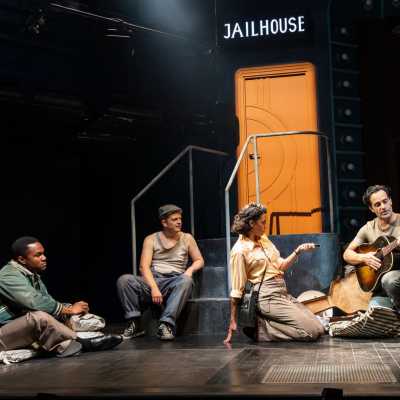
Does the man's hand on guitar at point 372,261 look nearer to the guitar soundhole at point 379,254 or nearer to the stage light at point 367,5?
the guitar soundhole at point 379,254

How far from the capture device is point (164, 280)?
6.25m

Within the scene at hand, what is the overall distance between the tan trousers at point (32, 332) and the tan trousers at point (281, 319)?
170cm

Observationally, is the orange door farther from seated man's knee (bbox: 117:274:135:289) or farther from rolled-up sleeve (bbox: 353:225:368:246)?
seated man's knee (bbox: 117:274:135:289)

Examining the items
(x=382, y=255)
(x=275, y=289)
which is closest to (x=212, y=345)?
(x=275, y=289)

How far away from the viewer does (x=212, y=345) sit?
17.6 feet

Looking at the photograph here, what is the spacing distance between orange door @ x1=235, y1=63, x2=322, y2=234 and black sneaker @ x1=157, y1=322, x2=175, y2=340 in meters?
2.65

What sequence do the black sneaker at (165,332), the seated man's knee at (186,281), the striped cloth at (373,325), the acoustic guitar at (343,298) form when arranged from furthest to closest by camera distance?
the seated man's knee at (186,281), the acoustic guitar at (343,298), the black sneaker at (165,332), the striped cloth at (373,325)

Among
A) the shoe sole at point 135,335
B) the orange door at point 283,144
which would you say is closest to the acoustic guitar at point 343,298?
the shoe sole at point 135,335

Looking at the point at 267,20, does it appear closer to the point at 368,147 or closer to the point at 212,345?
the point at 368,147

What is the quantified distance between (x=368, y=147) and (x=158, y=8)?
3330 millimetres

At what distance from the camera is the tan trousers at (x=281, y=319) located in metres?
5.42

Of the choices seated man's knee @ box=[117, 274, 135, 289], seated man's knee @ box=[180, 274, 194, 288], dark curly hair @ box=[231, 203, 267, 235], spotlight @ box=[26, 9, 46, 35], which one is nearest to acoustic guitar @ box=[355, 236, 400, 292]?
dark curly hair @ box=[231, 203, 267, 235]

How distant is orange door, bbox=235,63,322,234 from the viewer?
26.7ft

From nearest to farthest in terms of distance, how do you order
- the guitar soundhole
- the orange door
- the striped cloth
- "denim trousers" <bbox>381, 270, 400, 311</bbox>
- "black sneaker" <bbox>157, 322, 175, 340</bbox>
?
1. the striped cloth
2. "denim trousers" <bbox>381, 270, 400, 311</bbox>
3. the guitar soundhole
4. "black sneaker" <bbox>157, 322, 175, 340</bbox>
5. the orange door
